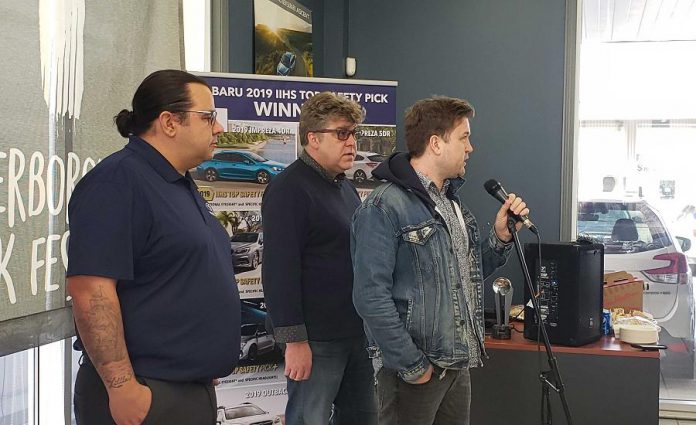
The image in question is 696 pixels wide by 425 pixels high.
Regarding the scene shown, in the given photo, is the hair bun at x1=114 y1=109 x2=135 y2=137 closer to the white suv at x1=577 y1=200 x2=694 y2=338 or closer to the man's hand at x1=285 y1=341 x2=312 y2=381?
the man's hand at x1=285 y1=341 x2=312 y2=381

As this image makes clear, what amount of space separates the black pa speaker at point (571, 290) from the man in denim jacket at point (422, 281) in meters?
1.10

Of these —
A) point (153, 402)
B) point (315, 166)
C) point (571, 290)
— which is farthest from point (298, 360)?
point (571, 290)

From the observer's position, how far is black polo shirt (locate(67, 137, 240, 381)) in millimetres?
1474

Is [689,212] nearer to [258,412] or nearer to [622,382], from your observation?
[622,382]

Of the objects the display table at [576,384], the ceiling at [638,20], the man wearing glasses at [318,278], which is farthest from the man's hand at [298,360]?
the ceiling at [638,20]

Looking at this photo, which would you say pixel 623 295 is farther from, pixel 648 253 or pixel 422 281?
pixel 422 281

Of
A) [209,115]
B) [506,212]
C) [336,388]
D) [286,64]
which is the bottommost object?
[336,388]

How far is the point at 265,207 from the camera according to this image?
7.80ft

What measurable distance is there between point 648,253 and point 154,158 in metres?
3.55

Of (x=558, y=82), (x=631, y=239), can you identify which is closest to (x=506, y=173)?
(x=558, y=82)

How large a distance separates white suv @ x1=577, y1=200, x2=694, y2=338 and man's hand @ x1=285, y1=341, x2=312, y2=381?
2.56m

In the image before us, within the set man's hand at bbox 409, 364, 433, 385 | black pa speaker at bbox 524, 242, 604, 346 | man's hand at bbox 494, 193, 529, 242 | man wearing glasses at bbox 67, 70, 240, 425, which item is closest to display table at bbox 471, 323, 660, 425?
black pa speaker at bbox 524, 242, 604, 346

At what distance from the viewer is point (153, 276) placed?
156 centimetres

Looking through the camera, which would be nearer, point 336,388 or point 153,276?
point 153,276
